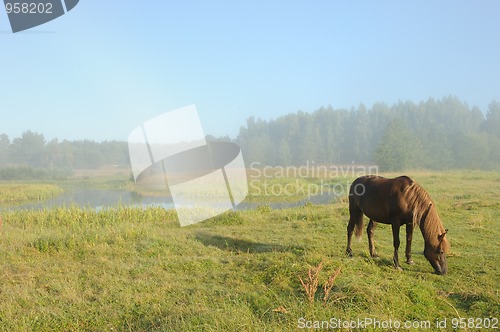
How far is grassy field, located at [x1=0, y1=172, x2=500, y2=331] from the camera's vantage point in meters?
5.04

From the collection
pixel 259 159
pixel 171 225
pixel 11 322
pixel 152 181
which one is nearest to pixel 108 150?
pixel 259 159

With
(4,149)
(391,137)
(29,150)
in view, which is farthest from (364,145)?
(4,149)

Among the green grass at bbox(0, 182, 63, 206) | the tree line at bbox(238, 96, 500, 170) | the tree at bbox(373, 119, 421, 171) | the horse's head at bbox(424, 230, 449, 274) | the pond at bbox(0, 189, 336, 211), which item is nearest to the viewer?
the horse's head at bbox(424, 230, 449, 274)

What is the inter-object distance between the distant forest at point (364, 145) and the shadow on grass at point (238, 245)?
4924cm

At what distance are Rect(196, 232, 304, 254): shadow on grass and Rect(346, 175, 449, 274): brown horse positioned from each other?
70.4 inches

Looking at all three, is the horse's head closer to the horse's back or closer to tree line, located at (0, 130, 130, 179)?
the horse's back

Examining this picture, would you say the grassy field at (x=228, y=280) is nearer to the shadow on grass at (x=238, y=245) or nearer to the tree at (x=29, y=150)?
the shadow on grass at (x=238, y=245)

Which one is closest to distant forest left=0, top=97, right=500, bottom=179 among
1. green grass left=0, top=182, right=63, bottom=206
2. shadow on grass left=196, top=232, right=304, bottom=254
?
green grass left=0, top=182, right=63, bottom=206

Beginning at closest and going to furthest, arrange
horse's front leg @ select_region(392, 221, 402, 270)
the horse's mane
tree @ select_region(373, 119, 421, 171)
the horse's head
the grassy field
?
1. the grassy field
2. the horse's head
3. the horse's mane
4. horse's front leg @ select_region(392, 221, 402, 270)
5. tree @ select_region(373, 119, 421, 171)

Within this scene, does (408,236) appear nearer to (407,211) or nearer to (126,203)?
(407,211)

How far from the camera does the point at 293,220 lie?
44.5 feet

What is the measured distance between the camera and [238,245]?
9969 mm

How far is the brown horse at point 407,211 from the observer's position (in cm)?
683

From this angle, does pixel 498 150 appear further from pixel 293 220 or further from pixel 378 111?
pixel 293 220
